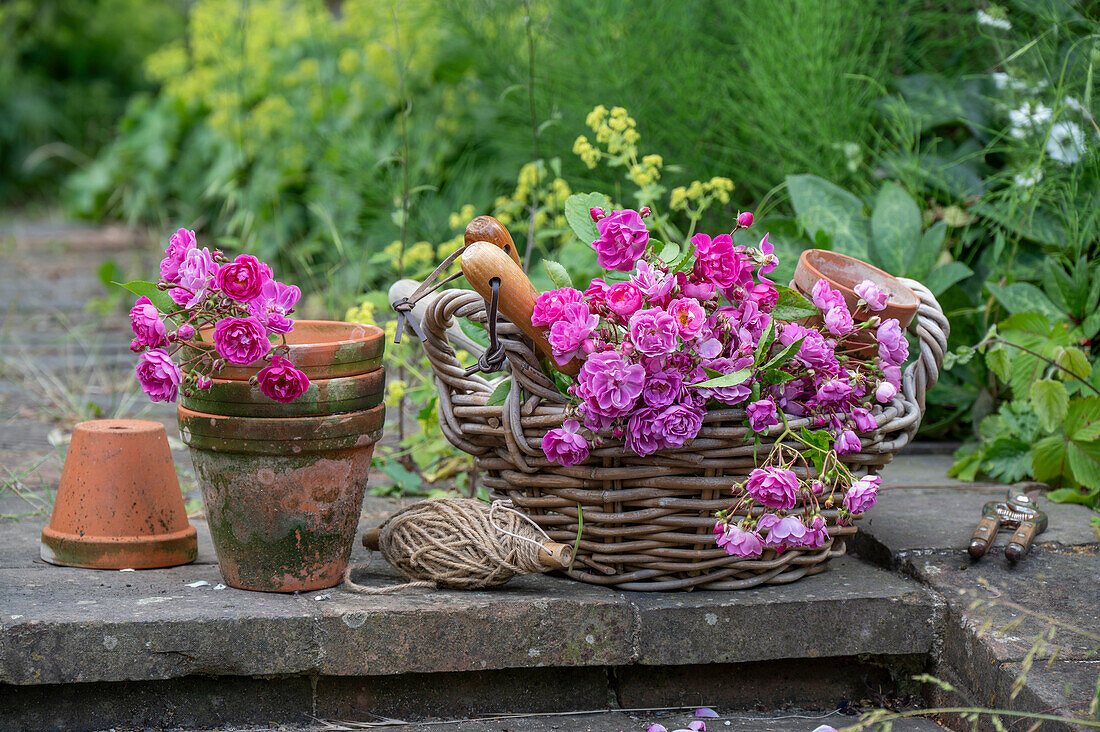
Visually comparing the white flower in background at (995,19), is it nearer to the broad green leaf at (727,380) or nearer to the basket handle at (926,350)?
the basket handle at (926,350)

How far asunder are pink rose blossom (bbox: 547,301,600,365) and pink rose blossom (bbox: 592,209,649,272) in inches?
4.6

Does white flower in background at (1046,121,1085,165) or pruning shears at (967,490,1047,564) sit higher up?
white flower in background at (1046,121,1085,165)

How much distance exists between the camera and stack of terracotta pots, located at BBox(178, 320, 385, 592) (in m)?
1.46

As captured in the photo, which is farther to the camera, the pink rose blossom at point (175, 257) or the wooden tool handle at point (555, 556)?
the wooden tool handle at point (555, 556)

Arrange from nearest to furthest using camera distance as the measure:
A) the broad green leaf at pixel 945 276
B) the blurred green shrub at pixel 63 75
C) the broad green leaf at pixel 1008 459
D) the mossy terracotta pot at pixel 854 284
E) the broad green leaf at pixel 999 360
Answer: the mossy terracotta pot at pixel 854 284, the broad green leaf at pixel 999 360, the broad green leaf at pixel 1008 459, the broad green leaf at pixel 945 276, the blurred green shrub at pixel 63 75

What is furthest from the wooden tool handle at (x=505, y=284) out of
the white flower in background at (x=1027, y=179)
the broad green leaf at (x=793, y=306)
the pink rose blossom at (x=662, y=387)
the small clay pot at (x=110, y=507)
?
the white flower in background at (x=1027, y=179)

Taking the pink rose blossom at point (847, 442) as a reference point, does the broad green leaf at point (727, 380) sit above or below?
above

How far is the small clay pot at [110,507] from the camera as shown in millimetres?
1668

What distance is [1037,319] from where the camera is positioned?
2.09 meters

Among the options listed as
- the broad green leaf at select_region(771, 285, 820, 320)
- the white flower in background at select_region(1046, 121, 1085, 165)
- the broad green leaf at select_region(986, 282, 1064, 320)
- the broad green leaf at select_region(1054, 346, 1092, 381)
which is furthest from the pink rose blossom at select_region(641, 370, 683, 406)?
the white flower in background at select_region(1046, 121, 1085, 165)

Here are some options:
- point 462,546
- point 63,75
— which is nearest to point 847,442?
point 462,546

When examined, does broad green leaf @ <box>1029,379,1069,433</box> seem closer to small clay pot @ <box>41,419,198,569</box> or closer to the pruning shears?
the pruning shears

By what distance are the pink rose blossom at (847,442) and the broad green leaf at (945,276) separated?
37.4 inches

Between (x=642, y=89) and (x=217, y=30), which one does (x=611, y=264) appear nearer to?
(x=642, y=89)
